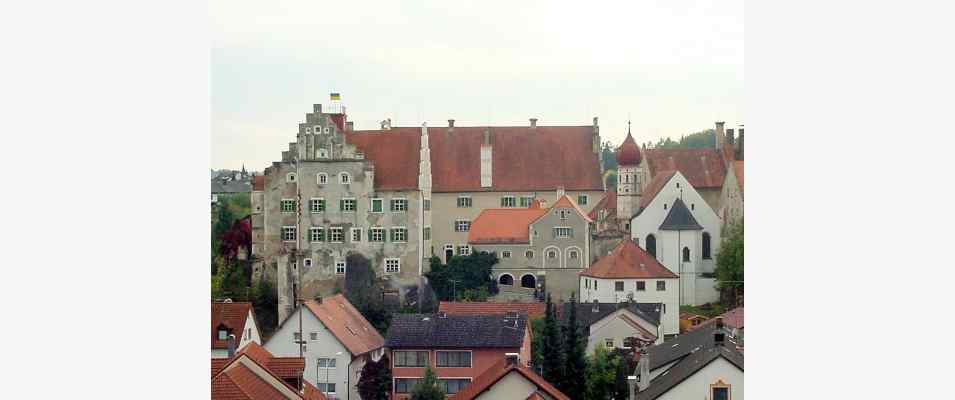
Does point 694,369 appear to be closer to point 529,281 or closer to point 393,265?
point 529,281

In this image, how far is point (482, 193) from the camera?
49.5 feet

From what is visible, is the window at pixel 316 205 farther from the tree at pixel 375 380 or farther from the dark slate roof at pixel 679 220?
the dark slate roof at pixel 679 220

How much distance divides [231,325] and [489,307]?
2.48 metres

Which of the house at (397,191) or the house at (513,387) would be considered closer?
the house at (513,387)

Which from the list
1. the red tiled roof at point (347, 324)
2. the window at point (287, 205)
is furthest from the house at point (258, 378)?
the window at point (287, 205)

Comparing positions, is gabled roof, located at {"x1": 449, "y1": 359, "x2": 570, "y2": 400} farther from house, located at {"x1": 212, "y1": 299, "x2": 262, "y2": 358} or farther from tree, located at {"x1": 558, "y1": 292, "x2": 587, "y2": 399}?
house, located at {"x1": 212, "y1": 299, "x2": 262, "y2": 358}

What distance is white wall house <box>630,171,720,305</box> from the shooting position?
1400cm

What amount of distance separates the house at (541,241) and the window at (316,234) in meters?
1.42

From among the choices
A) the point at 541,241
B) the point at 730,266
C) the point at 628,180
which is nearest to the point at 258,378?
the point at 541,241

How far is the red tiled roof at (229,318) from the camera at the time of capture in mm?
14047

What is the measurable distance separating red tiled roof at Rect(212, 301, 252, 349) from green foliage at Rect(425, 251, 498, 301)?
1857 millimetres

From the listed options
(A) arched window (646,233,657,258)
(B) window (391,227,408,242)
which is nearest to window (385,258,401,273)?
(B) window (391,227,408,242)

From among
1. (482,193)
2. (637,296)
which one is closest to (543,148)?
(482,193)

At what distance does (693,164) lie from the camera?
47.4 ft
